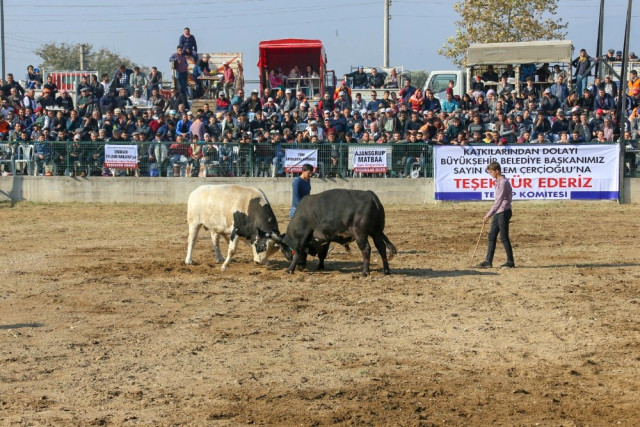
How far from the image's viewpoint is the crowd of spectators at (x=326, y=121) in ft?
90.1

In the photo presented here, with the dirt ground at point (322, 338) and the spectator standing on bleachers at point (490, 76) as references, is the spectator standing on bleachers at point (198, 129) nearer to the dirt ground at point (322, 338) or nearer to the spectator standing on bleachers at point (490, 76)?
the spectator standing on bleachers at point (490, 76)

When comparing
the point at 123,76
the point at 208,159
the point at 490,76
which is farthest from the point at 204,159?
the point at 490,76

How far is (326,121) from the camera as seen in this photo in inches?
1125

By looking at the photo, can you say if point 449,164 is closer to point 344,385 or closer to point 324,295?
point 324,295

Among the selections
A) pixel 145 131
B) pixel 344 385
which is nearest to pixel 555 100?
pixel 145 131

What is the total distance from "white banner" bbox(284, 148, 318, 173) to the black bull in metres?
12.3

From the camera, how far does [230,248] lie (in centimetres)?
1542

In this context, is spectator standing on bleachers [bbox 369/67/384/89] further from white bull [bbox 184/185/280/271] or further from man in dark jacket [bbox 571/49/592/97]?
white bull [bbox 184/185/280/271]

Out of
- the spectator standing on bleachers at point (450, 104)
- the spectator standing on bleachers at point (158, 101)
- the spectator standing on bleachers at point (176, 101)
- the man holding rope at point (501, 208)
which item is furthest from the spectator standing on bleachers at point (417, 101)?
the man holding rope at point (501, 208)

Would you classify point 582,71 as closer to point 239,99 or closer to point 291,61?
point 239,99

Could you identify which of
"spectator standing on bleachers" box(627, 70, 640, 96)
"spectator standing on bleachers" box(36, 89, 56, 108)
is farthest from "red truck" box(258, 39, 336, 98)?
"spectator standing on bleachers" box(627, 70, 640, 96)

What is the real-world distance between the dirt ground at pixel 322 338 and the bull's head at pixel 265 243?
41cm

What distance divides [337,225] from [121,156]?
15222mm

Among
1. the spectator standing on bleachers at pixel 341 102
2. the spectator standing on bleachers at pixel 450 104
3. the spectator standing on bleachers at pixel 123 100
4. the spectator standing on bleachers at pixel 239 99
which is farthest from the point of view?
the spectator standing on bleachers at pixel 123 100
